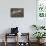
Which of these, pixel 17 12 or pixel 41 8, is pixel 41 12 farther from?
pixel 17 12

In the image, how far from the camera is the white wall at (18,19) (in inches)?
287

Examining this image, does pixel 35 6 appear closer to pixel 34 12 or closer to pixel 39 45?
pixel 34 12

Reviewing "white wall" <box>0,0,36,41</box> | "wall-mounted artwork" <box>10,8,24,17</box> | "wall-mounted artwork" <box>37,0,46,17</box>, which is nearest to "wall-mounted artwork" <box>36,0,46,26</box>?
"wall-mounted artwork" <box>37,0,46,17</box>

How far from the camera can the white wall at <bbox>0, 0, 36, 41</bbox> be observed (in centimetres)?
730

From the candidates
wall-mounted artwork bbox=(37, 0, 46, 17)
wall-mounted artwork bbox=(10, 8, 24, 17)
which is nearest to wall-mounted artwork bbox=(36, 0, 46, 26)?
wall-mounted artwork bbox=(37, 0, 46, 17)

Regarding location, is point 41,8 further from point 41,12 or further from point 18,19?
point 18,19

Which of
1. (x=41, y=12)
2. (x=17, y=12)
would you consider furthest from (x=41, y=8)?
(x=17, y=12)

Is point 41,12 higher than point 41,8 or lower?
lower

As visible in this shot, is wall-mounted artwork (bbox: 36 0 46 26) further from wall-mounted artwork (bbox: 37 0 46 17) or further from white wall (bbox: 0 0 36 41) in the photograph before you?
white wall (bbox: 0 0 36 41)

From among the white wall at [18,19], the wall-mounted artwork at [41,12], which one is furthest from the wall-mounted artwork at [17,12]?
the wall-mounted artwork at [41,12]

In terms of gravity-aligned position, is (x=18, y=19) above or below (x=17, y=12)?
below

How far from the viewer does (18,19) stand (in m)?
7.38

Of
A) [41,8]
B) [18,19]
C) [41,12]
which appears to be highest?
[41,8]

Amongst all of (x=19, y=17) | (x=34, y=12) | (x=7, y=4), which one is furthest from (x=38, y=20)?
(x=7, y=4)
